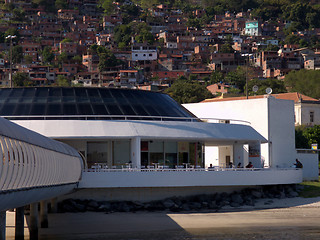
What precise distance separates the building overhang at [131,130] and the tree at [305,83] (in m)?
92.8

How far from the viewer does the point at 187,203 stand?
1583 inches

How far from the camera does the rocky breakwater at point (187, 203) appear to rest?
37.9 m

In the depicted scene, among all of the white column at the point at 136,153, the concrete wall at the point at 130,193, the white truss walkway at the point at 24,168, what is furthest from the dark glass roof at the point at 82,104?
the white truss walkway at the point at 24,168

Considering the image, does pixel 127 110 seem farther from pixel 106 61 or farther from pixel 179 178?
pixel 106 61

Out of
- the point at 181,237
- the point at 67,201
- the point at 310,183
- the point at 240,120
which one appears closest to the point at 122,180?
the point at 67,201

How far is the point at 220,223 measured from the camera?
33.7m

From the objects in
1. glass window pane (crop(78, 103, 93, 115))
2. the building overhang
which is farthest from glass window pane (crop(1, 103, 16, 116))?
glass window pane (crop(78, 103, 93, 115))

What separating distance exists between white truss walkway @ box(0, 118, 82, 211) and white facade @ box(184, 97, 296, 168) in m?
25.0

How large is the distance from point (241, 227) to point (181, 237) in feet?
14.1

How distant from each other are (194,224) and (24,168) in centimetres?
1587

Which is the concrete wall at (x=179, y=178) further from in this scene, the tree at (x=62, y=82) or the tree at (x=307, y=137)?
the tree at (x=62, y=82)

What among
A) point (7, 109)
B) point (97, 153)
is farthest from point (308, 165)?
point (7, 109)

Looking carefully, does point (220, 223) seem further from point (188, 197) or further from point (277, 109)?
point (277, 109)

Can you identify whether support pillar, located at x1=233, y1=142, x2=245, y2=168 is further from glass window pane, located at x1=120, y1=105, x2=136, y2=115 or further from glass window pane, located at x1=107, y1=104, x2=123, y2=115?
glass window pane, located at x1=107, y1=104, x2=123, y2=115
